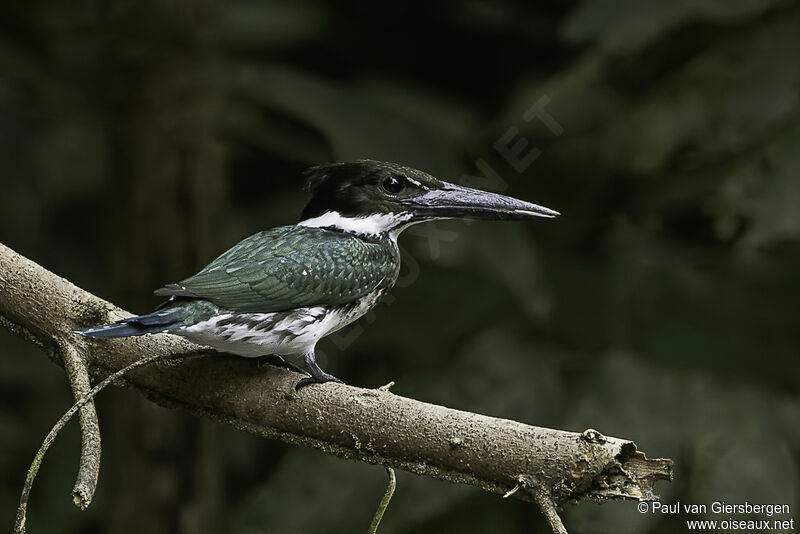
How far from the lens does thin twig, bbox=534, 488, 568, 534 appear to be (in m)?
1.35

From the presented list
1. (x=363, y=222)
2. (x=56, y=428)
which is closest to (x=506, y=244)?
(x=363, y=222)

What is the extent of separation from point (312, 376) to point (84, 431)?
40 cm

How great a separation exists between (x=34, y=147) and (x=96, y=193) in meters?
0.36

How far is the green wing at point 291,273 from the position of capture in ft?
5.55

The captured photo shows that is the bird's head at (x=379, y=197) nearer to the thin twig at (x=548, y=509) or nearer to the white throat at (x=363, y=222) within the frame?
the white throat at (x=363, y=222)

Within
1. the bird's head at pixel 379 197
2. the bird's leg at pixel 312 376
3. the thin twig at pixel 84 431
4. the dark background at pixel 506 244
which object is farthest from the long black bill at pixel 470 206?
the dark background at pixel 506 244

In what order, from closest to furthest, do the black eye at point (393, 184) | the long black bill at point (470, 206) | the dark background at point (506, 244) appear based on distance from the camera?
the long black bill at point (470, 206), the black eye at point (393, 184), the dark background at point (506, 244)

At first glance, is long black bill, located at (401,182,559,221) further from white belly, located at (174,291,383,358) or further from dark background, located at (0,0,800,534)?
dark background, located at (0,0,800,534)

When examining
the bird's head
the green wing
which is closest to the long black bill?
the bird's head

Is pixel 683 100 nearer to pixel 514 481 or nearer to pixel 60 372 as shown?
pixel 514 481

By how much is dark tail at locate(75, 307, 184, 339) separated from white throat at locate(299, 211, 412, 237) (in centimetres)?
45

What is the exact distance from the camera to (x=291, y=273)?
1792 mm

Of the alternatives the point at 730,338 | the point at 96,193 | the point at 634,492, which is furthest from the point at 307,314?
the point at 96,193

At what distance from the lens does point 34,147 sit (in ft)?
12.8
